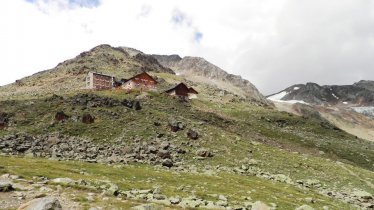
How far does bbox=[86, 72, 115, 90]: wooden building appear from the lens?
505 ft

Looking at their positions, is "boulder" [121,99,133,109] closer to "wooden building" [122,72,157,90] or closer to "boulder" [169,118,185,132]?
"boulder" [169,118,185,132]

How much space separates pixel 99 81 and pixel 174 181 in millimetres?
110946

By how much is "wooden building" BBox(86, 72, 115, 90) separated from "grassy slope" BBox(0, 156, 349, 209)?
98.8 m

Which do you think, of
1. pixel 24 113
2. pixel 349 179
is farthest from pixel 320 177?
pixel 24 113

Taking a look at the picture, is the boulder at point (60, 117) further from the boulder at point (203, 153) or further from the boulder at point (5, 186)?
the boulder at point (5, 186)

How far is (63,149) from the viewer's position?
2589 inches

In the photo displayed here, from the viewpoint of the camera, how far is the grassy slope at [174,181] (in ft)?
144

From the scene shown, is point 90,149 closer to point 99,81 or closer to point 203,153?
point 203,153

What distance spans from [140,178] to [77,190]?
1661cm

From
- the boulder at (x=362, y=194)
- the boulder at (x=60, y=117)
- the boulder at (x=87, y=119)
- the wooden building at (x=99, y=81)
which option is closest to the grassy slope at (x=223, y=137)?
the boulder at (x=87, y=119)

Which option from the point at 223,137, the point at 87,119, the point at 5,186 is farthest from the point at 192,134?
the point at 5,186

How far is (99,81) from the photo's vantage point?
512ft

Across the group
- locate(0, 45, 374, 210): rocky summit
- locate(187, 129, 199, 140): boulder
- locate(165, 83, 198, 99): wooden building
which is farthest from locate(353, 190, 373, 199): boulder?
locate(165, 83, 198, 99): wooden building

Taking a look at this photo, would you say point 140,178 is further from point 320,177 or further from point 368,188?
point 368,188
